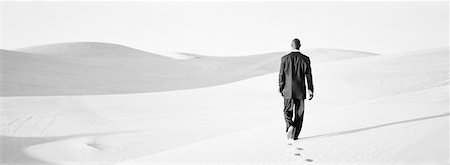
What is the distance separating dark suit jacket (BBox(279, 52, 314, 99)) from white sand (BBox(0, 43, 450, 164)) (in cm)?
68

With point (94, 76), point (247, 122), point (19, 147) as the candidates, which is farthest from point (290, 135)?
point (94, 76)

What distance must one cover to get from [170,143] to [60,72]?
16.3m

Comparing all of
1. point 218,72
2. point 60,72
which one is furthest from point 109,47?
point 60,72

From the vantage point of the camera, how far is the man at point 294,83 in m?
6.08

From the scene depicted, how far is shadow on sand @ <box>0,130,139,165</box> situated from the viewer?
281 inches

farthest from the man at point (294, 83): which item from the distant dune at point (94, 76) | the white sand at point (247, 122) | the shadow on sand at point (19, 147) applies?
the distant dune at point (94, 76)

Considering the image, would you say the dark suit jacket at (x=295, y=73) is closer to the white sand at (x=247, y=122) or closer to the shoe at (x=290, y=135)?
the shoe at (x=290, y=135)

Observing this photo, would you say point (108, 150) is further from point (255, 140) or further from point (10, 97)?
point (10, 97)

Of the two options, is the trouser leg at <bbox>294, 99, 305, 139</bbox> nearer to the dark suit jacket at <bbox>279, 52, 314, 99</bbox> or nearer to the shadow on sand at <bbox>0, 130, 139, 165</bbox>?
the dark suit jacket at <bbox>279, 52, 314, 99</bbox>

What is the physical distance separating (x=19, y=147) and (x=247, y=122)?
4.75 m

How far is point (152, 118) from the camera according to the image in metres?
11.0

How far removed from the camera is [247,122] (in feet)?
33.7

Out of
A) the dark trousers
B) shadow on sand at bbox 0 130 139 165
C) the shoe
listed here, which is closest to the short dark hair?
the dark trousers

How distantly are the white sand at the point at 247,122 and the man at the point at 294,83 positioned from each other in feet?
0.91
